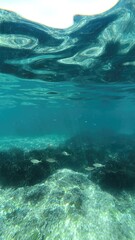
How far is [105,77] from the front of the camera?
2461 cm

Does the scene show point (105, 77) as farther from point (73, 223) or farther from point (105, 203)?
point (73, 223)

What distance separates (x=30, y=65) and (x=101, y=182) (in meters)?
12.4

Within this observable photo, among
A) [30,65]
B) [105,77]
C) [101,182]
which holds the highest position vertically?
[30,65]

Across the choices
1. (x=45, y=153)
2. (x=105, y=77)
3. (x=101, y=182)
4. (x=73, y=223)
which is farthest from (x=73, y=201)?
(x=105, y=77)

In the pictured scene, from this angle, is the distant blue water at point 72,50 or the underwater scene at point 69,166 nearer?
the underwater scene at point 69,166

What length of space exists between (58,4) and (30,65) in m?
8.90

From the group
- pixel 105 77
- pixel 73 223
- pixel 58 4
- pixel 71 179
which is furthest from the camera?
pixel 105 77

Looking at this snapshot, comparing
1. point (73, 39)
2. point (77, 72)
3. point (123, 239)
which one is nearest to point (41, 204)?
point (123, 239)

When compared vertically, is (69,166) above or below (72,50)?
below

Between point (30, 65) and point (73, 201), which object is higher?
point (30, 65)

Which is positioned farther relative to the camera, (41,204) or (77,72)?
(77,72)

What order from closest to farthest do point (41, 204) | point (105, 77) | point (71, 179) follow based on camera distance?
point (41, 204) < point (71, 179) < point (105, 77)

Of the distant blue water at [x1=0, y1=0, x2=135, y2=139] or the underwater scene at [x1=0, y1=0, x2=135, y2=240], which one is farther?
the distant blue water at [x1=0, y1=0, x2=135, y2=139]

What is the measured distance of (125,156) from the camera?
19.8m
